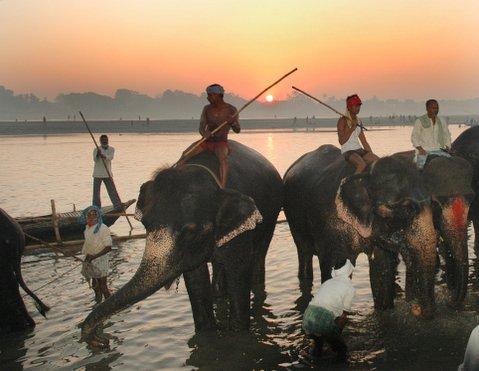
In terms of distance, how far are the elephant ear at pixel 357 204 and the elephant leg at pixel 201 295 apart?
2315 millimetres

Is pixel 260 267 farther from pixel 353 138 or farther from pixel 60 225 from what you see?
pixel 60 225

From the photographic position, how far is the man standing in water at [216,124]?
886cm

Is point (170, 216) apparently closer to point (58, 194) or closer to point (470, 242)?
point (470, 242)

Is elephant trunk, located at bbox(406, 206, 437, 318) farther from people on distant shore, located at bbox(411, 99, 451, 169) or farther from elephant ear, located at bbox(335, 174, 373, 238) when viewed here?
people on distant shore, located at bbox(411, 99, 451, 169)

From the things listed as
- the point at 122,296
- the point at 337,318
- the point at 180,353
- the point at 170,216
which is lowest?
the point at 180,353

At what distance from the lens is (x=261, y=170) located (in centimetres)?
1067

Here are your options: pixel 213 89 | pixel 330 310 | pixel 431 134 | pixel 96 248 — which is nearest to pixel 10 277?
pixel 96 248

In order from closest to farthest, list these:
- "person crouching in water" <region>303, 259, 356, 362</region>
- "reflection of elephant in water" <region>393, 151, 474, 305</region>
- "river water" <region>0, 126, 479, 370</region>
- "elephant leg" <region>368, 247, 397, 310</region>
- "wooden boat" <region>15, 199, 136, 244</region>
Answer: "person crouching in water" <region>303, 259, 356, 362</region> < "river water" <region>0, 126, 479, 370</region> < "reflection of elephant in water" <region>393, 151, 474, 305</region> < "elephant leg" <region>368, 247, 397, 310</region> < "wooden boat" <region>15, 199, 136, 244</region>

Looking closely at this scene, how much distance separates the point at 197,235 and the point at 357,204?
2578 millimetres

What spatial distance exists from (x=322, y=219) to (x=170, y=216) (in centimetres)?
330

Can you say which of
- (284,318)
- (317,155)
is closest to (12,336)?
(284,318)

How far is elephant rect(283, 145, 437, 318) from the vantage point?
817cm

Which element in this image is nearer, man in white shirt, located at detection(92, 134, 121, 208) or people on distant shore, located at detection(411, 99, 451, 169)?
people on distant shore, located at detection(411, 99, 451, 169)

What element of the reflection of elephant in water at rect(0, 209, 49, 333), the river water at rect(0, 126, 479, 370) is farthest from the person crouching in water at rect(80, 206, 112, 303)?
the reflection of elephant in water at rect(0, 209, 49, 333)
